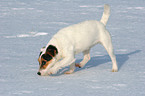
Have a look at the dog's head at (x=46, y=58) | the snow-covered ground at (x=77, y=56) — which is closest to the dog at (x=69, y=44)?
the dog's head at (x=46, y=58)

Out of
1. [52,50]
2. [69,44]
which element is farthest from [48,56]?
[69,44]

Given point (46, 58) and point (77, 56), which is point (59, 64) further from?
point (77, 56)

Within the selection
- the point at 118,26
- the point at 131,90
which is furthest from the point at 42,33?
the point at 131,90

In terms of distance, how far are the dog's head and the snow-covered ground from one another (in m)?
0.14

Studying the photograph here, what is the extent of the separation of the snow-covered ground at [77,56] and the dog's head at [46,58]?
5.5 inches

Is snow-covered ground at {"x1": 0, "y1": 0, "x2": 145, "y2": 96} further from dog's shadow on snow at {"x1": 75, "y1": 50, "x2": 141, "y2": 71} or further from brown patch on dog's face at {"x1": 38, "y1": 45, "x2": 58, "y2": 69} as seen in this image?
brown patch on dog's face at {"x1": 38, "y1": 45, "x2": 58, "y2": 69}

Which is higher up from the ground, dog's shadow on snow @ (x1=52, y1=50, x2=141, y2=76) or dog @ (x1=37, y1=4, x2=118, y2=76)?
dog @ (x1=37, y1=4, x2=118, y2=76)

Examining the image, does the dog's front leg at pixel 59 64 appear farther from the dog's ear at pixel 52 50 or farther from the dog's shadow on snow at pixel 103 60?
the dog's shadow on snow at pixel 103 60

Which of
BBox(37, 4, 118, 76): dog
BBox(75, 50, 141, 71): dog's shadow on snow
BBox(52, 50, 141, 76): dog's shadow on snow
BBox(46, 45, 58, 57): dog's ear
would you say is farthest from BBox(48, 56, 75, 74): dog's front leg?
BBox(75, 50, 141, 71): dog's shadow on snow

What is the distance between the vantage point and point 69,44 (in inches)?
252

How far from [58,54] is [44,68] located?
1.13 feet

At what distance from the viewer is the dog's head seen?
20.4 feet

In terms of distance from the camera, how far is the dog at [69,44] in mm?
6285

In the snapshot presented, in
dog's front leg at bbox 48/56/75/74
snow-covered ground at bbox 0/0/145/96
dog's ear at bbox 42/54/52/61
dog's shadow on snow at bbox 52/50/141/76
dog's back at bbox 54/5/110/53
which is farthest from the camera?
dog's shadow on snow at bbox 52/50/141/76
